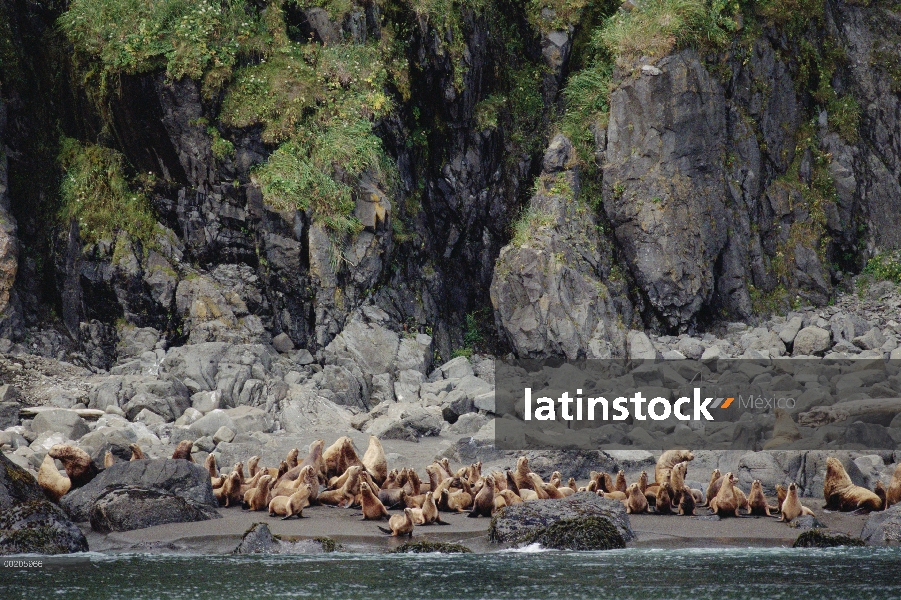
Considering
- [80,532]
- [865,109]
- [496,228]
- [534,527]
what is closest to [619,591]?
[534,527]

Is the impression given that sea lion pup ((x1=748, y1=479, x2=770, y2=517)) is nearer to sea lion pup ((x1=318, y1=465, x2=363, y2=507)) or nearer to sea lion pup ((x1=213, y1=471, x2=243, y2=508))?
sea lion pup ((x1=318, y1=465, x2=363, y2=507))

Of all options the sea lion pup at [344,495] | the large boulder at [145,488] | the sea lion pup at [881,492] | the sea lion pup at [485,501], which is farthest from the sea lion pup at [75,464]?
the sea lion pup at [881,492]

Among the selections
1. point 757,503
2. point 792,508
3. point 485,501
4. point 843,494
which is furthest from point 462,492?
point 843,494

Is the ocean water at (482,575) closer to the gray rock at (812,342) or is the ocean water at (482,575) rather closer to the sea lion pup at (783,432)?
the sea lion pup at (783,432)

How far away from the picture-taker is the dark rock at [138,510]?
45.6 ft

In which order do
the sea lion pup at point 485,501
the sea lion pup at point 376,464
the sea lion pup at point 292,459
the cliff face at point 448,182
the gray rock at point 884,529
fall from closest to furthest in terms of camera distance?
1. the gray rock at point 884,529
2. the sea lion pup at point 485,501
3. the sea lion pup at point 376,464
4. the sea lion pup at point 292,459
5. the cliff face at point 448,182

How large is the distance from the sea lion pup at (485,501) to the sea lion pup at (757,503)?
378 cm

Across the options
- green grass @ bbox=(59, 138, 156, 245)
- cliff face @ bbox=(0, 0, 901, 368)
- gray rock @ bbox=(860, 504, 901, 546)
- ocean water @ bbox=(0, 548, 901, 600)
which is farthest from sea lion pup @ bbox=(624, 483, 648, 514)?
green grass @ bbox=(59, 138, 156, 245)

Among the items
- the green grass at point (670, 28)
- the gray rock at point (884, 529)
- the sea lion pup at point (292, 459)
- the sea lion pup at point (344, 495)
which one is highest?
the green grass at point (670, 28)

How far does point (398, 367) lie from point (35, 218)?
1117 cm

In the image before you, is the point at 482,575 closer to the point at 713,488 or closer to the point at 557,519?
the point at 557,519

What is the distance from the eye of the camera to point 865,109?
3247 centimetres

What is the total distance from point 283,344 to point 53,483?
37.2 ft

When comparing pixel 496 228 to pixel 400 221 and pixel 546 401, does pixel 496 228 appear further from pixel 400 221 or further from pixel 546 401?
pixel 546 401
